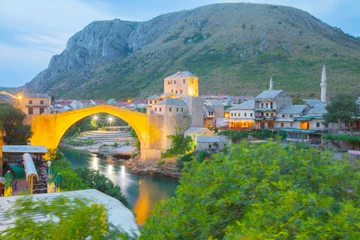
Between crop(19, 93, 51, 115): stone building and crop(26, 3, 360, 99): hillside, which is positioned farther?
crop(26, 3, 360, 99): hillside

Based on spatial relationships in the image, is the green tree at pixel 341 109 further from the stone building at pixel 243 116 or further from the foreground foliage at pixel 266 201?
the foreground foliage at pixel 266 201

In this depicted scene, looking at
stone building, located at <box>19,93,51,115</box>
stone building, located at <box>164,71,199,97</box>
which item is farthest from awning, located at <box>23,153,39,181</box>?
stone building, located at <box>164,71,199,97</box>

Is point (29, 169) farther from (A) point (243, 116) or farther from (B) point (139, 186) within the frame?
(A) point (243, 116)

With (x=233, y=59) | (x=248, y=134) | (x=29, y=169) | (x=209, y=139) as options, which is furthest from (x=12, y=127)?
(x=233, y=59)

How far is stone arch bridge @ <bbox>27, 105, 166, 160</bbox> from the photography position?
22891mm

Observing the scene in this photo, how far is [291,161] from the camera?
5.13 metres

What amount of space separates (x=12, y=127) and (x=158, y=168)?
11.8 meters

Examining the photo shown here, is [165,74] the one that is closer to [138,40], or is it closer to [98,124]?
[98,124]

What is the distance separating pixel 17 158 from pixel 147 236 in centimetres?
1465

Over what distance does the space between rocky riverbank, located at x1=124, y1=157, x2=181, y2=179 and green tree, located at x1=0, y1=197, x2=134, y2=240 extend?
71.6 feet

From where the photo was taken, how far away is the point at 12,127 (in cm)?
1869

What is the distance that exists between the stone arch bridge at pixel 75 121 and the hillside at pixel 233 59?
20.5 metres

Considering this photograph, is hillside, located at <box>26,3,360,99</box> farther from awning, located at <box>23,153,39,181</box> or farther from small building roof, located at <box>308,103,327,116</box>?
awning, located at <box>23,153,39,181</box>

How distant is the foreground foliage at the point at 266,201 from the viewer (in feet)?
11.0
